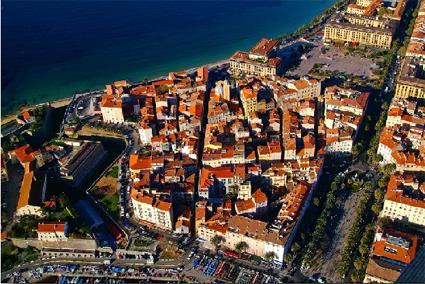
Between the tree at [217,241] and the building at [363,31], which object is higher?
the building at [363,31]

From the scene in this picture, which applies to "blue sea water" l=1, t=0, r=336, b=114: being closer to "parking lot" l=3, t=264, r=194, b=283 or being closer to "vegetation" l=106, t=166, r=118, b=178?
"vegetation" l=106, t=166, r=118, b=178

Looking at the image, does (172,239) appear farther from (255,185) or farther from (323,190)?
(323,190)

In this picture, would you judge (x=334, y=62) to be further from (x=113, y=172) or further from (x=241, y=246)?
(x=241, y=246)

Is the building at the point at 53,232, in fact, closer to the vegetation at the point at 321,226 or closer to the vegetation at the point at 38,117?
the vegetation at the point at 38,117

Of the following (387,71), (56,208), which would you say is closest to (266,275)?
(56,208)

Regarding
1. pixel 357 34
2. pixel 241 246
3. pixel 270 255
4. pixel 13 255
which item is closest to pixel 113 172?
pixel 13 255

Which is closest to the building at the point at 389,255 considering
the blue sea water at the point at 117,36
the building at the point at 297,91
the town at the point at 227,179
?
the town at the point at 227,179
